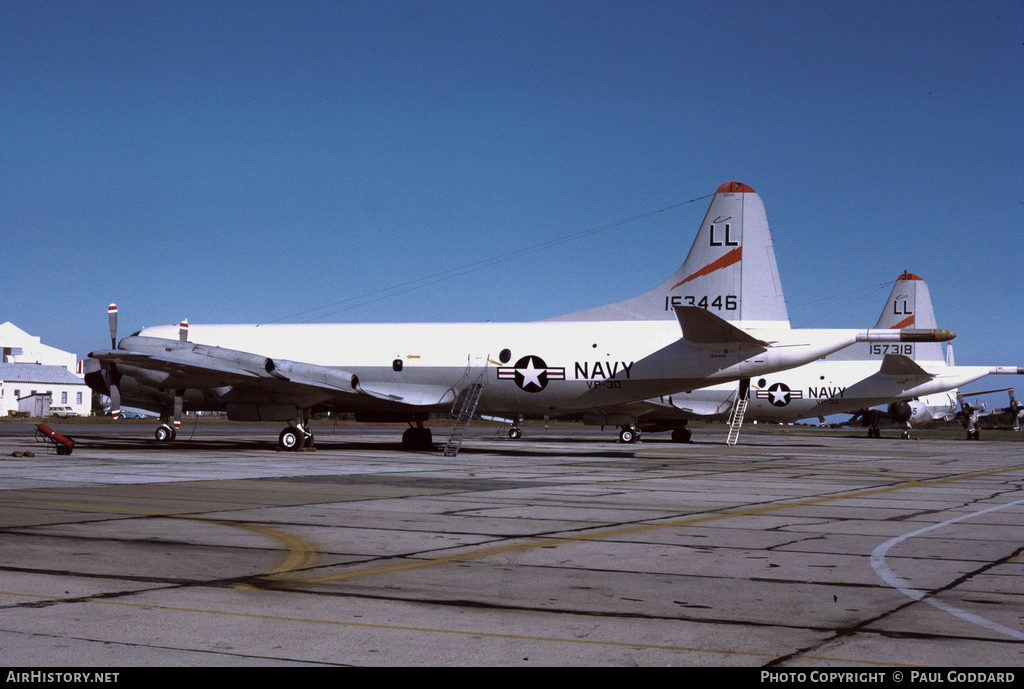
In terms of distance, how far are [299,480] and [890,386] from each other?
41.3 metres

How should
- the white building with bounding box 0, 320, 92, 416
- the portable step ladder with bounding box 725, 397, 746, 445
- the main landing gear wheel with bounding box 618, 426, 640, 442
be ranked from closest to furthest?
the main landing gear wheel with bounding box 618, 426, 640, 442, the portable step ladder with bounding box 725, 397, 746, 445, the white building with bounding box 0, 320, 92, 416

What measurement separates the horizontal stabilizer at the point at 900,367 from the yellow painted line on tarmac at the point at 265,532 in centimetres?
4629

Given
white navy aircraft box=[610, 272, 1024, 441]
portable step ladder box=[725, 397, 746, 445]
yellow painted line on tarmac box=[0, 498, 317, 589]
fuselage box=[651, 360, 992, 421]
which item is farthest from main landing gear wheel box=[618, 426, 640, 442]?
yellow painted line on tarmac box=[0, 498, 317, 589]

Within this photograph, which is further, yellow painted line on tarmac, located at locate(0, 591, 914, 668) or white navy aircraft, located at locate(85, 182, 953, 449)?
white navy aircraft, located at locate(85, 182, 953, 449)

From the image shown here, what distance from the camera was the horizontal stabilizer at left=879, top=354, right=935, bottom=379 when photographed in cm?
5178

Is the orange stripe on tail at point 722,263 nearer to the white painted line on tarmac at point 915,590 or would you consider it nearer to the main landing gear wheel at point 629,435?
the main landing gear wheel at point 629,435

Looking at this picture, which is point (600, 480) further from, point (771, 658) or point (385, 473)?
point (771, 658)

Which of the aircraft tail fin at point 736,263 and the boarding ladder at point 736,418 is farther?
the boarding ladder at point 736,418

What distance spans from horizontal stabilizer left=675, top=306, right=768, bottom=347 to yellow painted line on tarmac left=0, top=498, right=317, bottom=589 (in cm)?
1902

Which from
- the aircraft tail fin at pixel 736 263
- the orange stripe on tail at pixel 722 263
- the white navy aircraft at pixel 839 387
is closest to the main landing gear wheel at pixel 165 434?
the aircraft tail fin at pixel 736 263

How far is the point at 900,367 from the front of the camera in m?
52.2

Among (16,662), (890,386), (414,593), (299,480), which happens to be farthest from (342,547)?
(890,386)

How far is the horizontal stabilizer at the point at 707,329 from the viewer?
2922cm

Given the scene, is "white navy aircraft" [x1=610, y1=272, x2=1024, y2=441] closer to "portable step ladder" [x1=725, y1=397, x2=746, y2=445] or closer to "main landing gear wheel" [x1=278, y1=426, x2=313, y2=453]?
"portable step ladder" [x1=725, y1=397, x2=746, y2=445]
